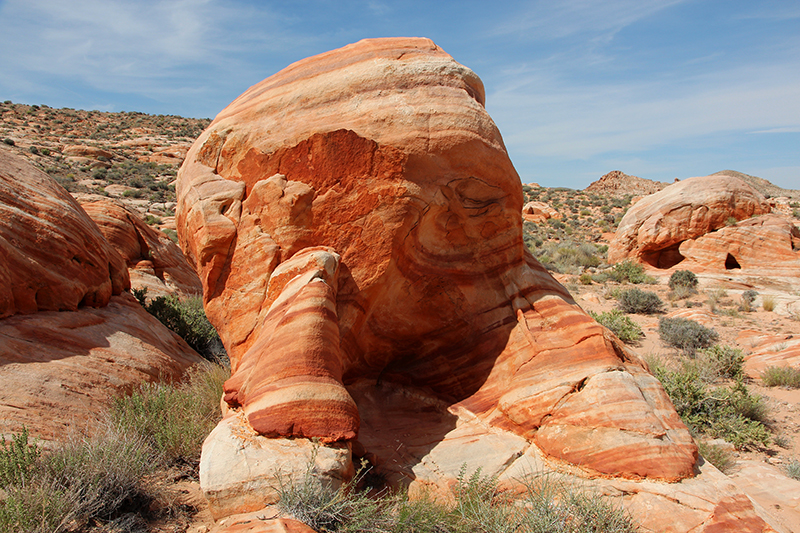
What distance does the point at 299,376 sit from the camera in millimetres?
3055

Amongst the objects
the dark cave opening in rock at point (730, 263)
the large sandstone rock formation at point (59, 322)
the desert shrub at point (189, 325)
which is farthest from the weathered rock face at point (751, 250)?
the large sandstone rock formation at point (59, 322)

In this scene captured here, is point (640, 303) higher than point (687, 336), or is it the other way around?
point (640, 303)

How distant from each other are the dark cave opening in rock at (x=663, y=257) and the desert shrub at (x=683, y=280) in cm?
233

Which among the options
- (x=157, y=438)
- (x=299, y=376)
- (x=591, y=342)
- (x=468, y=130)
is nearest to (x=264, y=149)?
(x=468, y=130)

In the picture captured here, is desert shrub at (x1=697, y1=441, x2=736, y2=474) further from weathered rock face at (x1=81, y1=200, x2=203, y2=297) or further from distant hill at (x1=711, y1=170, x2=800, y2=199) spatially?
distant hill at (x1=711, y1=170, x2=800, y2=199)

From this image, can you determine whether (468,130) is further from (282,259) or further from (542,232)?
(542,232)

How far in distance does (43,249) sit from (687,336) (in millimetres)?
9719

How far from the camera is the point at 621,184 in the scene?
47.0 meters

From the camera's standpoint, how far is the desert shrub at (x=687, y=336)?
8.40 m

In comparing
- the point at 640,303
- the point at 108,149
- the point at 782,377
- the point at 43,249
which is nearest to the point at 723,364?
the point at 782,377

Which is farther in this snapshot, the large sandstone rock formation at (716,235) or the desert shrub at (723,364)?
the large sandstone rock formation at (716,235)

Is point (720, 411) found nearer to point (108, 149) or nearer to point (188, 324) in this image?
point (188, 324)

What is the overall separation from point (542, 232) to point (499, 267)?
20.5 metres

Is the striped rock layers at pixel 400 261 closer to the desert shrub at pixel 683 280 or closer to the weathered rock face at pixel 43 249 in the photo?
the weathered rock face at pixel 43 249
